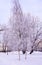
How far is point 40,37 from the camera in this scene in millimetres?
26016

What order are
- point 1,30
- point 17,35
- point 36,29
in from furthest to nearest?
point 1,30
point 36,29
point 17,35

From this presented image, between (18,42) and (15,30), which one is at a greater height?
(15,30)

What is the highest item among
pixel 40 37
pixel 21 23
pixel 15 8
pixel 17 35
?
pixel 15 8

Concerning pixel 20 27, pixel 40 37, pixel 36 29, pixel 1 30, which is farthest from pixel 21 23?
pixel 1 30

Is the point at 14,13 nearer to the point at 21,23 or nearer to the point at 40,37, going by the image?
the point at 21,23

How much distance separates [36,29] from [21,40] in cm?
863

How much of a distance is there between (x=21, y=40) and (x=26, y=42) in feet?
1.75

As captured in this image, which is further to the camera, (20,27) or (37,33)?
(37,33)

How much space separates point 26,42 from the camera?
16.3m

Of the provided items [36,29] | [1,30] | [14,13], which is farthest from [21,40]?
[1,30]

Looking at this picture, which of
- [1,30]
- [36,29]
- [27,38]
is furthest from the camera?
[1,30]

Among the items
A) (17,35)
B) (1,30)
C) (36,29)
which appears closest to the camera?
(17,35)

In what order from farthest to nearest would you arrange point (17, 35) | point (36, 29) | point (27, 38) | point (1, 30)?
1. point (1, 30)
2. point (36, 29)
3. point (17, 35)
4. point (27, 38)

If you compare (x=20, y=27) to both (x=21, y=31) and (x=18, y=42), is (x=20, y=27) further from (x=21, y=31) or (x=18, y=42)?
(x=18, y=42)
